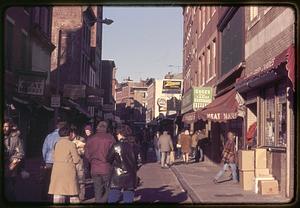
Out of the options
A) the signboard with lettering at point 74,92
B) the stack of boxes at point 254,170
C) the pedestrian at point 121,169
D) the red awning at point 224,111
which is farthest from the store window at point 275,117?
the signboard with lettering at point 74,92

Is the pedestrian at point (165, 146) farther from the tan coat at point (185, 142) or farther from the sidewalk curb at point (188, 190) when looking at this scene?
the sidewalk curb at point (188, 190)

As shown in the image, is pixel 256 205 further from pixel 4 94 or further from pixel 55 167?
pixel 55 167

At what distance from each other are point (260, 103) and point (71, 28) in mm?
27988

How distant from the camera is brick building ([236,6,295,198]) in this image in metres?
10.7

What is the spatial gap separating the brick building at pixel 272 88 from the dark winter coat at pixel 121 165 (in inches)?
127

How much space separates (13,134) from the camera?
8.92m

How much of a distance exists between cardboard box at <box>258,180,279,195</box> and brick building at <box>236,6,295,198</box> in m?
0.14

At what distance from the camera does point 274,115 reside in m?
12.8

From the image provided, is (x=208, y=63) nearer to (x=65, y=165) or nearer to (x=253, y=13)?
(x=253, y=13)

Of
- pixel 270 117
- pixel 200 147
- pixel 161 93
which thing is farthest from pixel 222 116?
pixel 161 93

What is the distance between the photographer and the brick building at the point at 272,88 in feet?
35.1

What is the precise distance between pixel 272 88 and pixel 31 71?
8.53m

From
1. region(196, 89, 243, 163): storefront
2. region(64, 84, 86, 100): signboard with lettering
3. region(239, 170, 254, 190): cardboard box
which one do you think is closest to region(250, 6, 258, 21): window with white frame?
region(196, 89, 243, 163): storefront

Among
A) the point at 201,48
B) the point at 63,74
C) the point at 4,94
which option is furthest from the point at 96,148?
the point at 63,74
